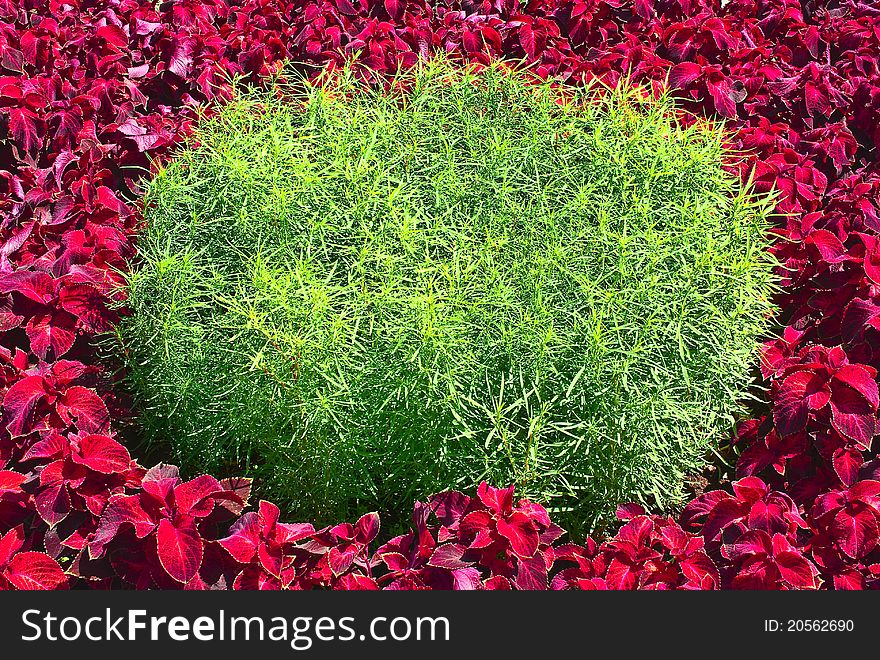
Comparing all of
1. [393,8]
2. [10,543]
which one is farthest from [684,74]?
[10,543]

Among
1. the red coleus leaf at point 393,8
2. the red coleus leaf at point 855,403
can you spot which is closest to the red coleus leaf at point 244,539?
the red coleus leaf at point 855,403

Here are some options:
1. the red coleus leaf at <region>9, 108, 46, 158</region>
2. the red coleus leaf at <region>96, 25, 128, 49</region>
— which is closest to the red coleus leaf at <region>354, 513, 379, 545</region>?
the red coleus leaf at <region>9, 108, 46, 158</region>

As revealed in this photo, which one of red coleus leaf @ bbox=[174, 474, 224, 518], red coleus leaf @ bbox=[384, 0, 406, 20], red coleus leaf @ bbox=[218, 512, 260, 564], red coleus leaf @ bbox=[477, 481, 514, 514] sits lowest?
red coleus leaf @ bbox=[218, 512, 260, 564]

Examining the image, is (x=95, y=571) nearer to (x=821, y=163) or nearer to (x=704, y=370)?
(x=704, y=370)

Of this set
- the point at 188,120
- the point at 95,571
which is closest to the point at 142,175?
the point at 188,120

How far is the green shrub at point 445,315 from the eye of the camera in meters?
2.01

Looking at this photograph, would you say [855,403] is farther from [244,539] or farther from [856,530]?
[244,539]

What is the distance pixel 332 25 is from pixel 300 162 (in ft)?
5.42

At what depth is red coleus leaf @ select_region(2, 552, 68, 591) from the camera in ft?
6.07

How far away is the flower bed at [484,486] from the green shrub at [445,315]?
14cm

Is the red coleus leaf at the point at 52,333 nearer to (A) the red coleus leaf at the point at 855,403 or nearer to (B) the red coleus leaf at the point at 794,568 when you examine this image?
(B) the red coleus leaf at the point at 794,568

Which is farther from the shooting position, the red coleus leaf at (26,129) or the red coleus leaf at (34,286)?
the red coleus leaf at (26,129)

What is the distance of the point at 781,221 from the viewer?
9.72 feet

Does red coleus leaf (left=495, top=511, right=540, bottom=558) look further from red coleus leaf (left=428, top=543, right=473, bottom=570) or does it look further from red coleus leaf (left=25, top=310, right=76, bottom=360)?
red coleus leaf (left=25, top=310, right=76, bottom=360)
